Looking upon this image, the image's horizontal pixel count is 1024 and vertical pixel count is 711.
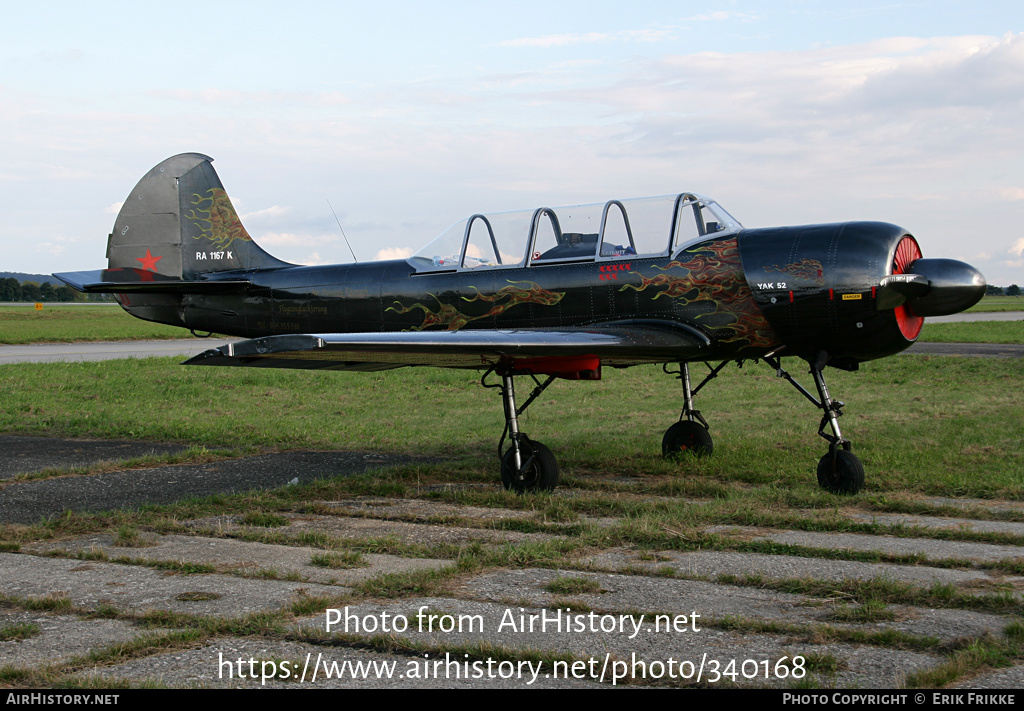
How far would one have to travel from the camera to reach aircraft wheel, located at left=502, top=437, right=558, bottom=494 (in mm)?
8016

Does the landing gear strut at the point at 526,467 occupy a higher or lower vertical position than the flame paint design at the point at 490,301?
lower

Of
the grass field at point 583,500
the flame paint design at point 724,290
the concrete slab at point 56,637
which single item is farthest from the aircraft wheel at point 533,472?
the concrete slab at point 56,637

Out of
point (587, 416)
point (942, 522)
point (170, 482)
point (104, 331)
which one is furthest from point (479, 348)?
point (104, 331)

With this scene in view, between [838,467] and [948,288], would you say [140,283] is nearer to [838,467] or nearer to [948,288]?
[838,467]

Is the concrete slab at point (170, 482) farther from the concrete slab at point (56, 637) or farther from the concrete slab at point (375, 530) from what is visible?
the concrete slab at point (56, 637)

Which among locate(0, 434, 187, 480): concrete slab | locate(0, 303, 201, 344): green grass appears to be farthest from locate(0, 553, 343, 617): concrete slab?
locate(0, 303, 201, 344): green grass

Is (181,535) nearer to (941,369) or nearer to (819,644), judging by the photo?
(819,644)

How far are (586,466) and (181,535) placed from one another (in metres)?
4.44

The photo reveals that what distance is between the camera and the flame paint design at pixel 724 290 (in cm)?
823

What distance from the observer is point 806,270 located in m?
7.96

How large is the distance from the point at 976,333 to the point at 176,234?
26.5 m

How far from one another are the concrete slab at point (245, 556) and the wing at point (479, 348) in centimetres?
128
